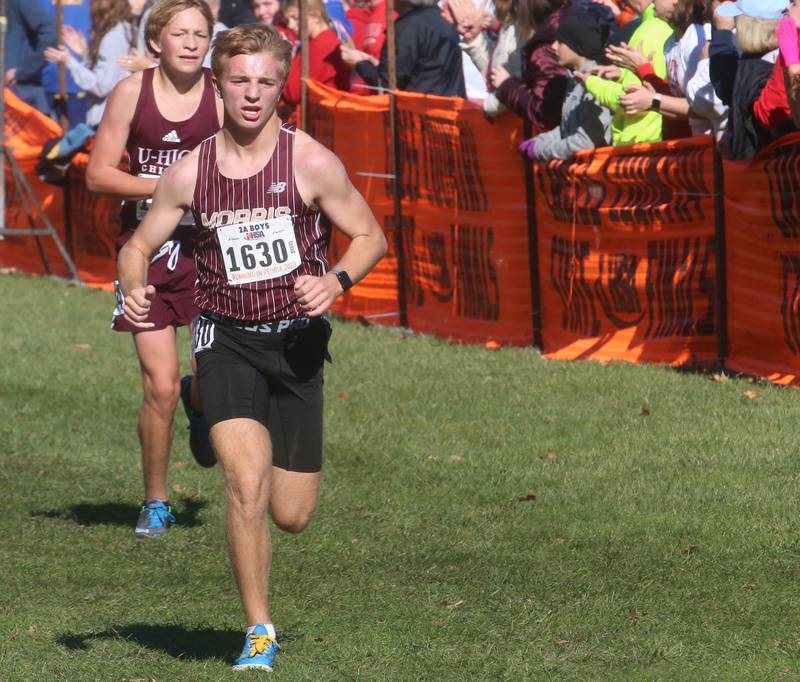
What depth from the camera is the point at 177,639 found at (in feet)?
20.3

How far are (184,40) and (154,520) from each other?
2.25m

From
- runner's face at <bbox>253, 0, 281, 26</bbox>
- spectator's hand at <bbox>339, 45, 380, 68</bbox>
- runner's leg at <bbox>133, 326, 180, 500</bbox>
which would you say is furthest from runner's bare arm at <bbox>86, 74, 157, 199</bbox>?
runner's face at <bbox>253, 0, 281, 26</bbox>

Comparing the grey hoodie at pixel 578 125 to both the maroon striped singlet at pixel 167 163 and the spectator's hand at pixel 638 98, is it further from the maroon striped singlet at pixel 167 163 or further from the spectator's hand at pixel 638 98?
the maroon striped singlet at pixel 167 163

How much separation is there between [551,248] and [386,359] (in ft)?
4.77

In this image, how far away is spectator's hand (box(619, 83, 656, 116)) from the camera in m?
10.4

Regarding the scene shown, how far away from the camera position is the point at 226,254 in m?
5.89

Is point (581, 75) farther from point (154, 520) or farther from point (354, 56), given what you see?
point (154, 520)

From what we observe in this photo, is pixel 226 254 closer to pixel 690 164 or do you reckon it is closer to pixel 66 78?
pixel 690 164

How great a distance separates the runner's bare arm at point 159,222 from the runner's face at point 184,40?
1.82 meters

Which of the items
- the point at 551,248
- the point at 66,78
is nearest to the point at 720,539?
the point at 551,248

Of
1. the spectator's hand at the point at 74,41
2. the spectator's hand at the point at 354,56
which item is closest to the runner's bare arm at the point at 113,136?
the spectator's hand at the point at 354,56

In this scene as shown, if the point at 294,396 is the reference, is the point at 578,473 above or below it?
below

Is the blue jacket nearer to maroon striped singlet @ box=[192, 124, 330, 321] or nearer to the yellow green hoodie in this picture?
the yellow green hoodie

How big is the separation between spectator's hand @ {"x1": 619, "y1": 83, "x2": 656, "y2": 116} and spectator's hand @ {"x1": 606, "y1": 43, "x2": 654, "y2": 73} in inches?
6.3
